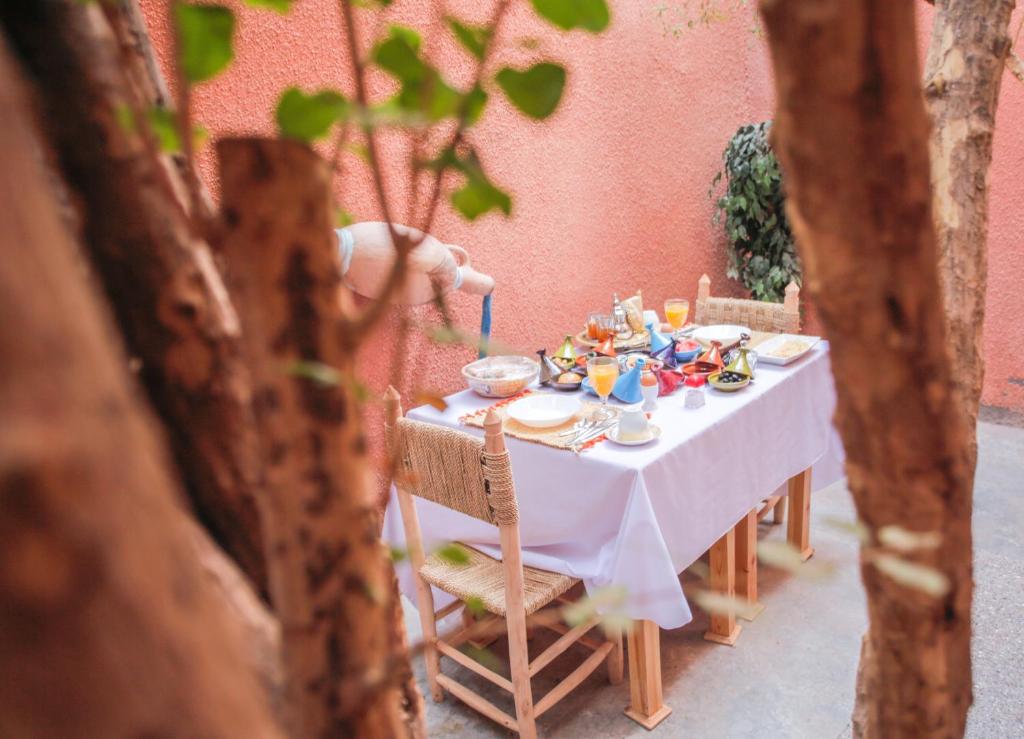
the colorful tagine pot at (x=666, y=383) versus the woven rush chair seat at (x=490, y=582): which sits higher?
the colorful tagine pot at (x=666, y=383)

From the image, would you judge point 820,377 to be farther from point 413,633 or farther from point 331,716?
point 331,716

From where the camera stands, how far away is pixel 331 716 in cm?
32

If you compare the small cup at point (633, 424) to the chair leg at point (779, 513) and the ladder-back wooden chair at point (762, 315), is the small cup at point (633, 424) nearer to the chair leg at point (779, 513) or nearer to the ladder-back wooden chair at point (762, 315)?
the ladder-back wooden chair at point (762, 315)

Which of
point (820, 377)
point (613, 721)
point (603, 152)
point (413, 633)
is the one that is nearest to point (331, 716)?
point (613, 721)

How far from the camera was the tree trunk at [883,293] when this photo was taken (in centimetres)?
29

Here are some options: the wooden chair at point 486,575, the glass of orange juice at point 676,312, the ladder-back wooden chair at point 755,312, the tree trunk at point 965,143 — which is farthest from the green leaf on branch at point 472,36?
the ladder-back wooden chair at point 755,312

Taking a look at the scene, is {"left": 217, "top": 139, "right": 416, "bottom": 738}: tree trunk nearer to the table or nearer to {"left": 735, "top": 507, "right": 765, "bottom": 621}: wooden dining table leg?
the table

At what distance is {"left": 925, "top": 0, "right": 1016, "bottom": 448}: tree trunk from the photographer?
66 cm

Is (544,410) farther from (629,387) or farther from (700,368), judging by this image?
(700,368)

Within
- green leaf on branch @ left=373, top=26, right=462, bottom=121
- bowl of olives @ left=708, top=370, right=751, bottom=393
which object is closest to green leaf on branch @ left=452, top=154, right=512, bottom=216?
green leaf on branch @ left=373, top=26, right=462, bottom=121

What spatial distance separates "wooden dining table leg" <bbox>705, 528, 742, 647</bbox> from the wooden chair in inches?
13.3

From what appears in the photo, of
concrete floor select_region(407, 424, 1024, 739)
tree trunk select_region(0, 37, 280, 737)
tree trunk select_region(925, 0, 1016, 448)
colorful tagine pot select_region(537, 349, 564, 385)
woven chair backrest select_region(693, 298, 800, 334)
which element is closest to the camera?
tree trunk select_region(0, 37, 280, 737)

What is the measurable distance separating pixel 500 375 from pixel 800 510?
1138 millimetres

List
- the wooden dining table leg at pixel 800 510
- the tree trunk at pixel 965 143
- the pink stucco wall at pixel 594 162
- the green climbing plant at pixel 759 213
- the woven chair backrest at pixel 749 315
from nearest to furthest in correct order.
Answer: the tree trunk at pixel 965 143 < the pink stucco wall at pixel 594 162 < the wooden dining table leg at pixel 800 510 < the woven chair backrest at pixel 749 315 < the green climbing plant at pixel 759 213
